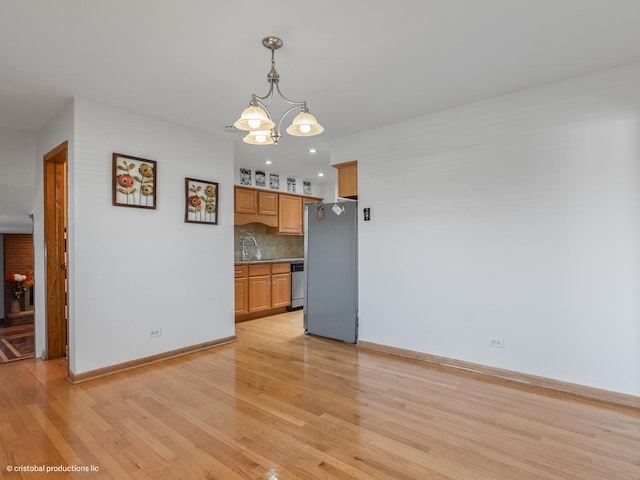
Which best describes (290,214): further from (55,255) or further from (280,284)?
(55,255)

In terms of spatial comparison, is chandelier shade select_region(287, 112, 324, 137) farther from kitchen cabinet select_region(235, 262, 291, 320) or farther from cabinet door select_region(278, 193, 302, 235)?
cabinet door select_region(278, 193, 302, 235)

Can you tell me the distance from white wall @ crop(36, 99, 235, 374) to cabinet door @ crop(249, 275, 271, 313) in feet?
3.53

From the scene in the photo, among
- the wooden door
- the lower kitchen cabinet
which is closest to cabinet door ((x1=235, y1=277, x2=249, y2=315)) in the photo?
the lower kitchen cabinet

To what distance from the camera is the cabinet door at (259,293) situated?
18.0ft

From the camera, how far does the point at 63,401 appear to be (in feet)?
8.80

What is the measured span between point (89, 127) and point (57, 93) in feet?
1.11

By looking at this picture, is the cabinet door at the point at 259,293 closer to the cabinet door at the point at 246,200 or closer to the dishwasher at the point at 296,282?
the dishwasher at the point at 296,282

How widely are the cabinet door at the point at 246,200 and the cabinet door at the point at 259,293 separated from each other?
1.15 m

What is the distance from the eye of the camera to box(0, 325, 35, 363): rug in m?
3.80

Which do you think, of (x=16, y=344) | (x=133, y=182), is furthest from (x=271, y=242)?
(x=16, y=344)

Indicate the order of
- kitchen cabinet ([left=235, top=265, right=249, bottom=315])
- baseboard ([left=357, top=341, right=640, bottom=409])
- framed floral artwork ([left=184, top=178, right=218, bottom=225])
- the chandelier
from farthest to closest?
kitchen cabinet ([left=235, top=265, right=249, bottom=315])
framed floral artwork ([left=184, top=178, right=218, bottom=225])
baseboard ([left=357, top=341, right=640, bottom=409])
the chandelier

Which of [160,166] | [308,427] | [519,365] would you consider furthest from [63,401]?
[519,365]

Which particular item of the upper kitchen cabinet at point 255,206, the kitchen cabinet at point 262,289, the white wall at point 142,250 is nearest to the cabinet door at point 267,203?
the upper kitchen cabinet at point 255,206

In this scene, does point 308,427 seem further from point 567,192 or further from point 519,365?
point 567,192
